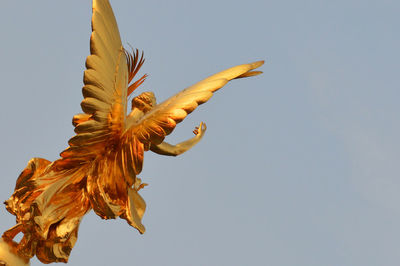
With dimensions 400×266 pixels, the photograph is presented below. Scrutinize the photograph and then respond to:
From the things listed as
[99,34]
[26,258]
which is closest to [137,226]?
[26,258]

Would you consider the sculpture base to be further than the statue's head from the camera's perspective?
No

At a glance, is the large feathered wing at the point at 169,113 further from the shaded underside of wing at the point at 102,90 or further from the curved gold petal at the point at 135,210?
the curved gold petal at the point at 135,210

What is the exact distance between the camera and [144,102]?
919 cm

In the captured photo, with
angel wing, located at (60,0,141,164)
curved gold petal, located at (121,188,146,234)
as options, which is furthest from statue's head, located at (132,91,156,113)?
curved gold petal, located at (121,188,146,234)

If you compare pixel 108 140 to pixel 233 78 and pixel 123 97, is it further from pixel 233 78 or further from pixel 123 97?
pixel 233 78

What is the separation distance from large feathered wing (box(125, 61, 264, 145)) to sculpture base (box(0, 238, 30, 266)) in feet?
4.40

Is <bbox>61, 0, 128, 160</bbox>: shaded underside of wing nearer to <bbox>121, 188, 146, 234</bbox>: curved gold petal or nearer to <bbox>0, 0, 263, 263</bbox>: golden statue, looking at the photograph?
<bbox>0, 0, 263, 263</bbox>: golden statue

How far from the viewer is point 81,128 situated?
27.8ft

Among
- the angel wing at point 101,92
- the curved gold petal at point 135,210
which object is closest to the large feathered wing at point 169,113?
the angel wing at point 101,92

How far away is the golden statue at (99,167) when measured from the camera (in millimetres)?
8562

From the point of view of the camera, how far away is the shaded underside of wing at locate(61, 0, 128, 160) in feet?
27.4

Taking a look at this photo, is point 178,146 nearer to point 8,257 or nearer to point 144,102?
point 144,102

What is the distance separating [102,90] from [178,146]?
50.2 inches

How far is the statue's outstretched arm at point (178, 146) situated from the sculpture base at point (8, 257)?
1442 millimetres
